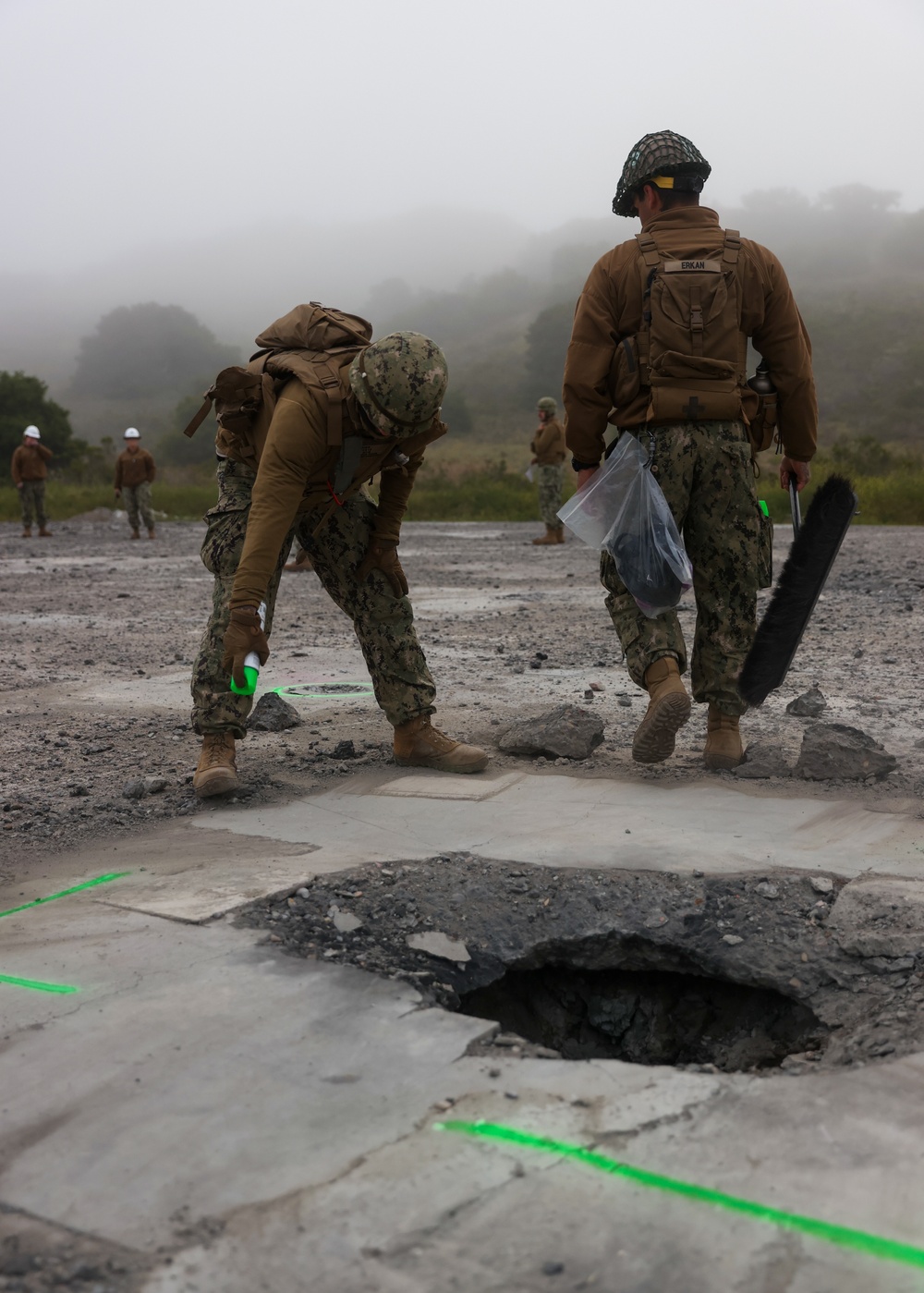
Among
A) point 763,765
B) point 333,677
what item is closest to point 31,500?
point 333,677

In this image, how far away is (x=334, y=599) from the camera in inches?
154

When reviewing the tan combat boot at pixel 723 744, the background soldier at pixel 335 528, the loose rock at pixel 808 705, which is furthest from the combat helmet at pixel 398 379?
the loose rock at pixel 808 705

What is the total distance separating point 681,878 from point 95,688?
3.73 m

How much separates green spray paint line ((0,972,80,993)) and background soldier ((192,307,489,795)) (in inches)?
49.1

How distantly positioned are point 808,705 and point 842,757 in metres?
0.97

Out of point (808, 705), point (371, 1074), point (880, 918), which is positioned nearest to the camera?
point (371, 1074)

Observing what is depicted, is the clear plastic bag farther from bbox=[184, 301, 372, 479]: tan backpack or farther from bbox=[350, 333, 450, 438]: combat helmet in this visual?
bbox=[184, 301, 372, 479]: tan backpack

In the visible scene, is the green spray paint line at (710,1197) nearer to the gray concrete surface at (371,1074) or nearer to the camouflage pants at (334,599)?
the gray concrete surface at (371,1074)

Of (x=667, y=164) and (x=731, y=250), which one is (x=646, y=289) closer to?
(x=731, y=250)

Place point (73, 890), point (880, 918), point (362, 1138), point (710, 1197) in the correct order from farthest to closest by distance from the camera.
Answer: point (73, 890) < point (880, 918) < point (362, 1138) < point (710, 1197)

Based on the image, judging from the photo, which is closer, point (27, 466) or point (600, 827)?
point (600, 827)

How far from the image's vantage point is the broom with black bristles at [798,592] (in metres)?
3.81

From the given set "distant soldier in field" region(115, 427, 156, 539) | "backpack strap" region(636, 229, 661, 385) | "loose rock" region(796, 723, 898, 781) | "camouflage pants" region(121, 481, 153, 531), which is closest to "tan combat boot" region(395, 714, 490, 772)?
"loose rock" region(796, 723, 898, 781)

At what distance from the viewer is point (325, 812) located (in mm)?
3580
